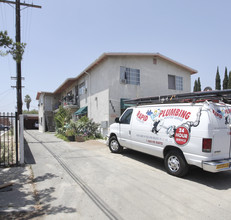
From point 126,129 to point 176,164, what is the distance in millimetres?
2660

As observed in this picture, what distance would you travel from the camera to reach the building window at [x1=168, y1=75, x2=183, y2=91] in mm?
16495

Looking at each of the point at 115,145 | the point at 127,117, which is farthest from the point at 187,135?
the point at 115,145

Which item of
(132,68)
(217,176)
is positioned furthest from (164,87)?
(217,176)

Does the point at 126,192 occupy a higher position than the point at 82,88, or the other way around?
the point at 82,88

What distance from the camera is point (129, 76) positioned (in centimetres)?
1431

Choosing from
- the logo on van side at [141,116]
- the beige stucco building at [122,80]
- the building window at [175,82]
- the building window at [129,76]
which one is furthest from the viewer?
the building window at [175,82]

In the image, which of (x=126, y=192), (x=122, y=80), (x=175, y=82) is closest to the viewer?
(x=126, y=192)

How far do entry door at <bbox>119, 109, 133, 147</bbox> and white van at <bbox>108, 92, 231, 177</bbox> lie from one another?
0.73m

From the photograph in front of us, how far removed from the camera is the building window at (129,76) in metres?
14.0

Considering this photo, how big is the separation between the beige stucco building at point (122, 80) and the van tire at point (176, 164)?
26.5 feet

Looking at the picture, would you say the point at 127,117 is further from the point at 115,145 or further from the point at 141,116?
the point at 115,145

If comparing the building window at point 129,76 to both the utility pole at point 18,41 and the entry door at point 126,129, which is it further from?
the utility pole at point 18,41

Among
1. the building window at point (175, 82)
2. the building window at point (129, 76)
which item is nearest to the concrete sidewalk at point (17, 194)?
the building window at point (129, 76)

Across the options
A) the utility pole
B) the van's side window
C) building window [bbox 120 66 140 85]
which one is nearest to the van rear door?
the van's side window
